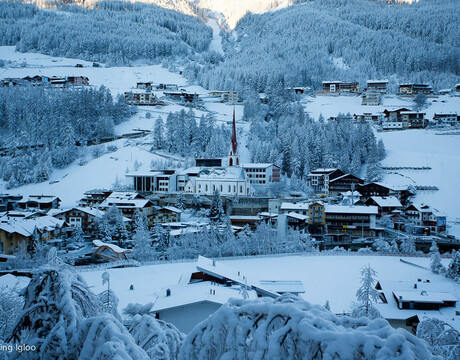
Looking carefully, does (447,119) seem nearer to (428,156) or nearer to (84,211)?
(428,156)

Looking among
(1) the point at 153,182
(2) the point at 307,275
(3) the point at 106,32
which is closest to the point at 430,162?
(1) the point at 153,182

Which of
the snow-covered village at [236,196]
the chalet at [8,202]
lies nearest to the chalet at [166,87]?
the snow-covered village at [236,196]

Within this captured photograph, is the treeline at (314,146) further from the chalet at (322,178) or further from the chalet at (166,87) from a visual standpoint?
the chalet at (166,87)

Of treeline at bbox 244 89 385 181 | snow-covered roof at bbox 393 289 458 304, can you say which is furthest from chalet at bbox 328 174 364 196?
snow-covered roof at bbox 393 289 458 304

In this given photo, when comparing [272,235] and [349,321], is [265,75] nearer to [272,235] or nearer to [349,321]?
[272,235]

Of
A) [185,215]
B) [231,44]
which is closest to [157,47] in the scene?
[231,44]

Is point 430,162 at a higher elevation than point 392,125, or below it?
below

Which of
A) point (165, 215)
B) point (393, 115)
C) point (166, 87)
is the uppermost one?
point (166, 87)
